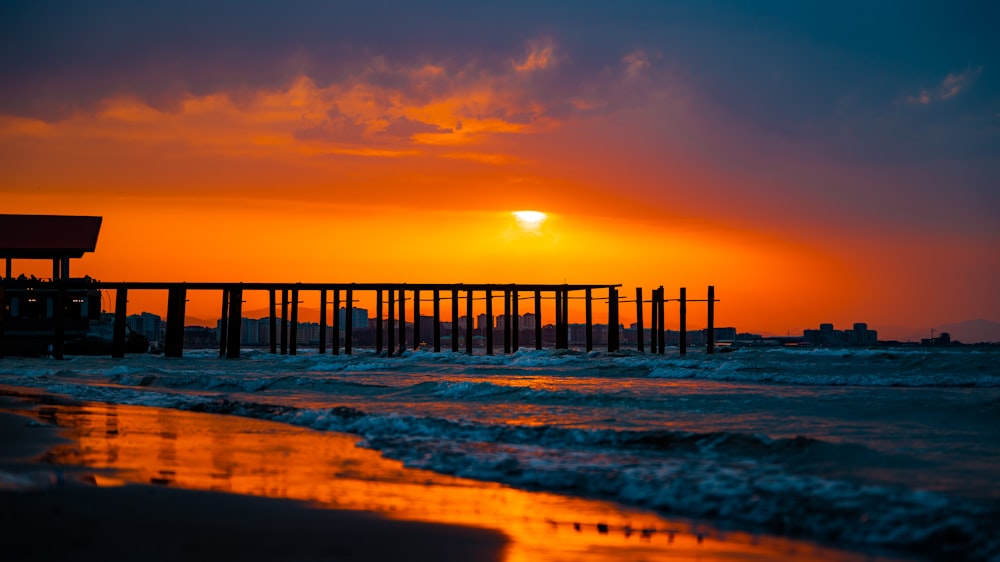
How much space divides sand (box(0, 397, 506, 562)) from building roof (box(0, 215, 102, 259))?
157ft

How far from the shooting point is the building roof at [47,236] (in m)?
49.6

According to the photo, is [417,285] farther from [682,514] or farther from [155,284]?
[682,514]

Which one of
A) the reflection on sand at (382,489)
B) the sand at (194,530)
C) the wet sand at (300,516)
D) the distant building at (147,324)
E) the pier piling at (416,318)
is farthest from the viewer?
the distant building at (147,324)

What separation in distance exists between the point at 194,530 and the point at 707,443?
5.73m

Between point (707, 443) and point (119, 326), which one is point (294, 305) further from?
point (707, 443)

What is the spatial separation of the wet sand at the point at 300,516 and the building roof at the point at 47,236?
148 ft

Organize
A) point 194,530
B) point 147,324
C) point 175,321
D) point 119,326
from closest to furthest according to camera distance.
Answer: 1. point 194,530
2. point 119,326
3. point 175,321
4. point 147,324

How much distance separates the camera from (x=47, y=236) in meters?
50.4

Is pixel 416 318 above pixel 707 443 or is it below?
above

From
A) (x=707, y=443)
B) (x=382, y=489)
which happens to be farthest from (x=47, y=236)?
(x=382, y=489)

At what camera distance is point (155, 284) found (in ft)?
149

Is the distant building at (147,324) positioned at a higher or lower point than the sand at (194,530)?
higher

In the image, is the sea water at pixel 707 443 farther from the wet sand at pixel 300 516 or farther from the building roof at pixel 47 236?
the building roof at pixel 47 236

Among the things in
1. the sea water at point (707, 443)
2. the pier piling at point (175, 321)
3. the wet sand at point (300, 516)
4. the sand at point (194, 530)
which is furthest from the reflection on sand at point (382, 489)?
the pier piling at point (175, 321)
